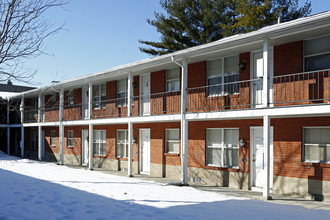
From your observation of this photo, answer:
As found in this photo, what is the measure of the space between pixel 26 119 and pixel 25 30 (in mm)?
22477

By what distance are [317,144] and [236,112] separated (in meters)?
2.72

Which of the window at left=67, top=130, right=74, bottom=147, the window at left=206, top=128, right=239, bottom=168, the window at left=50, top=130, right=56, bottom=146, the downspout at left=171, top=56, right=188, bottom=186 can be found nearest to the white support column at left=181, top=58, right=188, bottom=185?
the downspout at left=171, top=56, right=188, bottom=186

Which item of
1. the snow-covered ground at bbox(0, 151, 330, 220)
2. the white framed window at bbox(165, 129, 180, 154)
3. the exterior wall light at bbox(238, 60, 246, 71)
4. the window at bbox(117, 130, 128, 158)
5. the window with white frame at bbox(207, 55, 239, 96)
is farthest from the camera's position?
the window at bbox(117, 130, 128, 158)

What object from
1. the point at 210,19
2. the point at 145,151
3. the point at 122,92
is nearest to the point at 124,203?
the point at 145,151

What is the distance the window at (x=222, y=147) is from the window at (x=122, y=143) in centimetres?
601

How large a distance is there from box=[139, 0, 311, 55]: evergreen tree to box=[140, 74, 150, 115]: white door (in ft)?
40.9

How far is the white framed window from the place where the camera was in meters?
16.7

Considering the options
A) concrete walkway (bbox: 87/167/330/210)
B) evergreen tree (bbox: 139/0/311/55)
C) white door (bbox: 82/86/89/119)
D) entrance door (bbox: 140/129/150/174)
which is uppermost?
evergreen tree (bbox: 139/0/311/55)

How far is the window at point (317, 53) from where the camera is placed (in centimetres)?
1147

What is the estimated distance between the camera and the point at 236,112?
12.4 m

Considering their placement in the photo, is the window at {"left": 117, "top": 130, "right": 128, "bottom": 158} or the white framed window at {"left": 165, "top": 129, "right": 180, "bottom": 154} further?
the window at {"left": 117, "top": 130, "right": 128, "bottom": 158}

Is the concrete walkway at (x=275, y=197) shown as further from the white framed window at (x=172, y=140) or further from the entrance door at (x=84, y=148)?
the entrance door at (x=84, y=148)

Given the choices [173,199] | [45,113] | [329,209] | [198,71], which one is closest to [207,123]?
[198,71]

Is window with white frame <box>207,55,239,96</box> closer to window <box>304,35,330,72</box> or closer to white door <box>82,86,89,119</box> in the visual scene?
window <box>304,35,330,72</box>
